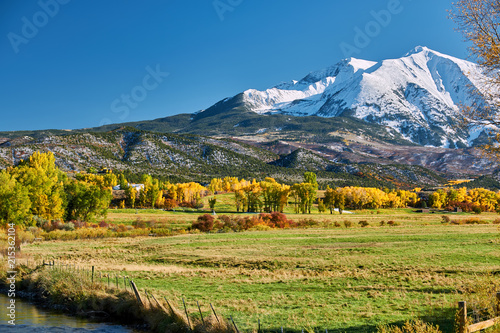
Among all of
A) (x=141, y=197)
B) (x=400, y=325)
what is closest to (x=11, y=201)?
(x=400, y=325)

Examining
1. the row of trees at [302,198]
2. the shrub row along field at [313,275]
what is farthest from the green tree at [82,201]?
the row of trees at [302,198]

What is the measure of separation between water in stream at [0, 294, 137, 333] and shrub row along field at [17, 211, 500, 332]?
14.0 ft

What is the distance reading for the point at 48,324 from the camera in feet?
73.0

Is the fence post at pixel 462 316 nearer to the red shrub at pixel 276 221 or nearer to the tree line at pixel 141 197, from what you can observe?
the tree line at pixel 141 197

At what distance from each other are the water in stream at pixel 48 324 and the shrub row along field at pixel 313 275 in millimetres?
4274

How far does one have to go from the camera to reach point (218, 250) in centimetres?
4925

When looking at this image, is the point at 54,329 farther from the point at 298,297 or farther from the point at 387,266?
the point at 387,266

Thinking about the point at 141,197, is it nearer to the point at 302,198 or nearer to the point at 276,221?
the point at 302,198

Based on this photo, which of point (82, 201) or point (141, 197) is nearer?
point (82, 201)

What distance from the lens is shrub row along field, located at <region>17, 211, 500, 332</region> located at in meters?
20.1

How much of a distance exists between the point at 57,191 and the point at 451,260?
6992 centimetres

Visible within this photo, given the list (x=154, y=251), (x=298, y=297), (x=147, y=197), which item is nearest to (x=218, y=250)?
(x=154, y=251)

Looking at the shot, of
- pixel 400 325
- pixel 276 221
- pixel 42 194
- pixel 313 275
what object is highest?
pixel 42 194

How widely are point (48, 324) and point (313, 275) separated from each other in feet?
63.4
